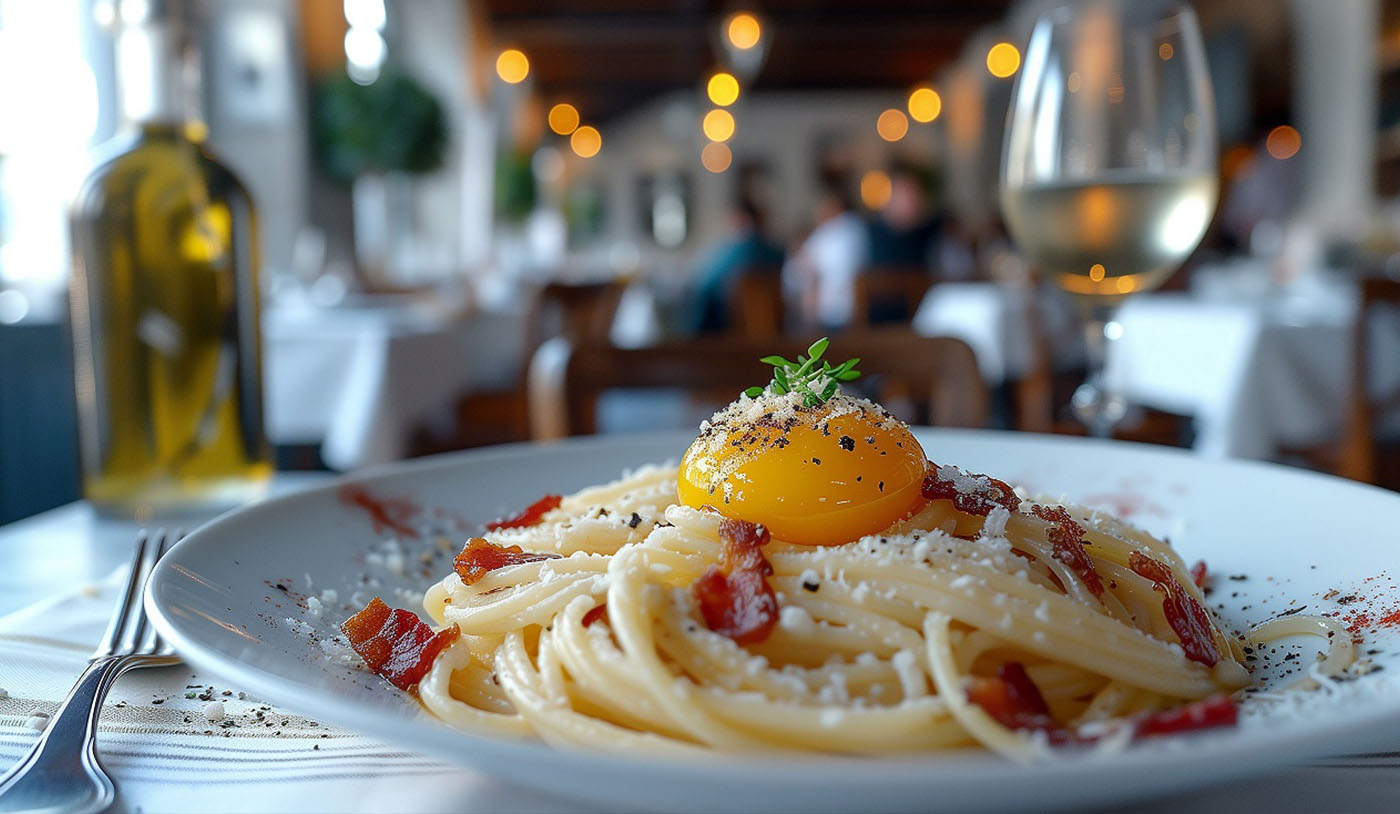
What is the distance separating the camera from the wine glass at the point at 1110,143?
3.91 ft

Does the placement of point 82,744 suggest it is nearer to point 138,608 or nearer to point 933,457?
point 138,608

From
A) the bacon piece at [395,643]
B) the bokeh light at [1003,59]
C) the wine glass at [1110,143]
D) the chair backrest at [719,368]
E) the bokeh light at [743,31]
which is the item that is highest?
the bokeh light at [1003,59]

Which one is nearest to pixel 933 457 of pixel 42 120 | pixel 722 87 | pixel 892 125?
pixel 42 120

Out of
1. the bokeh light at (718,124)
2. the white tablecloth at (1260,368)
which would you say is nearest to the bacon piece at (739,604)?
the white tablecloth at (1260,368)

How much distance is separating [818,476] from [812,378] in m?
0.10

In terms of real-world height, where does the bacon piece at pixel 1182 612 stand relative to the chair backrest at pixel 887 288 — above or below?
above

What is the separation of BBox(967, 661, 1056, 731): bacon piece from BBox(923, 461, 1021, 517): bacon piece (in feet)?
0.58

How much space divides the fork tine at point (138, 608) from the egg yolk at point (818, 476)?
394 millimetres

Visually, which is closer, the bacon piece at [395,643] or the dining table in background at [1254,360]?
the bacon piece at [395,643]

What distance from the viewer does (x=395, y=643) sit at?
2.34 feet

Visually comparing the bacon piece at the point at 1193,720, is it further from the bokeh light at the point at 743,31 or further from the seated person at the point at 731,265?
the bokeh light at the point at 743,31

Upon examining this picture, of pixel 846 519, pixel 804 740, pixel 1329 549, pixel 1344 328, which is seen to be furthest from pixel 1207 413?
pixel 804 740

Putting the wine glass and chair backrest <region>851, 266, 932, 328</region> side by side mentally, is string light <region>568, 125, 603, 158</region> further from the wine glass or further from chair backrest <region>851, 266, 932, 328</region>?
the wine glass

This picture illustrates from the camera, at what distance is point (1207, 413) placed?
3012 mm
